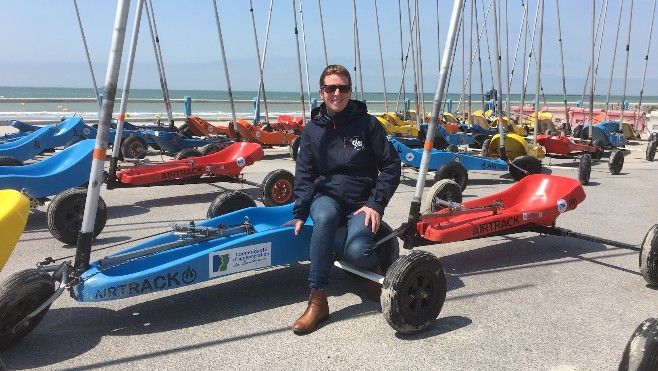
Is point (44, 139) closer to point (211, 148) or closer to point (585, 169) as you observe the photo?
point (211, 148)

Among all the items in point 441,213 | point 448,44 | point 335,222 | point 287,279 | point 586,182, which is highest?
point 448,44

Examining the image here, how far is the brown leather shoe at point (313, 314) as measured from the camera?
3361 mm

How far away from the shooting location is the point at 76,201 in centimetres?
520

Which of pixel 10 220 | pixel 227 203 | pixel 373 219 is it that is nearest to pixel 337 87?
pixel 373 219

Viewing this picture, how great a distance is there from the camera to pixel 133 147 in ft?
37.5

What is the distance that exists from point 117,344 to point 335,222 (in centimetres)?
152

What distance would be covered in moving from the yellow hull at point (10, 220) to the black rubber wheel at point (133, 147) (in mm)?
9173

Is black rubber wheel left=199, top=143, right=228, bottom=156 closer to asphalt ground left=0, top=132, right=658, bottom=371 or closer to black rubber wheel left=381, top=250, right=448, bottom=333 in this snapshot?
asphalt ground left=0, top=132, right=658, bottom=371

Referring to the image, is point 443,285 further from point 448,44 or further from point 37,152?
point 37,152

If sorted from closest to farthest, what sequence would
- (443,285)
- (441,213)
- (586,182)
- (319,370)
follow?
(319,370)
(443,285)
(441,213)
(586,182)

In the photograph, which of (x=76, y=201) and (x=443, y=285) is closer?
(x=443, y=285)

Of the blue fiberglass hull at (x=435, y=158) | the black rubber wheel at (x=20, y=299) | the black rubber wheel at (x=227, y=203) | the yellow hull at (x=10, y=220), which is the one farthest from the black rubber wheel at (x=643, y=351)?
the blue fiberglass hull at (x=435, y=158)

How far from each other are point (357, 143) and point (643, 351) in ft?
7.17

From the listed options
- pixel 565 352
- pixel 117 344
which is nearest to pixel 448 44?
Answer: pixel 565 352
